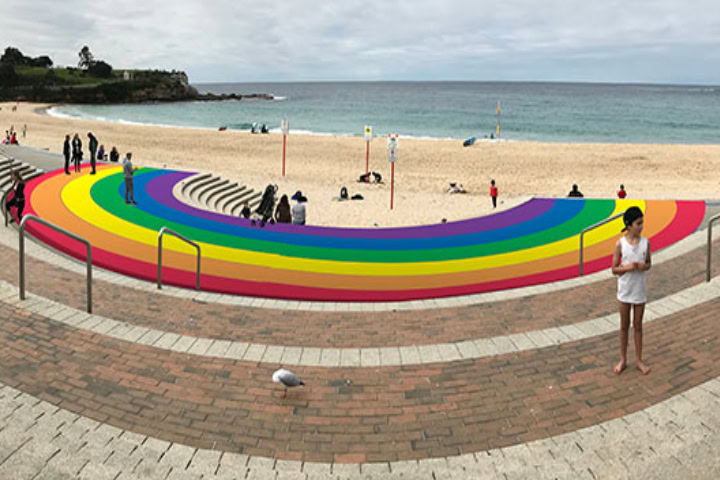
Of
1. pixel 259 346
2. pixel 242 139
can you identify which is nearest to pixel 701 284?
pixel 259 346

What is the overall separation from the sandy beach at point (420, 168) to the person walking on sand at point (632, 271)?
12798 millimetres

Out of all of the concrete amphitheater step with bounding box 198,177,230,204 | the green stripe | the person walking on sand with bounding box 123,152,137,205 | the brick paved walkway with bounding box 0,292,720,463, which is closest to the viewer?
→ the brick paved walkway with bounding box 0,292,720,463

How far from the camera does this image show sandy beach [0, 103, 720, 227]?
22656 millimetres

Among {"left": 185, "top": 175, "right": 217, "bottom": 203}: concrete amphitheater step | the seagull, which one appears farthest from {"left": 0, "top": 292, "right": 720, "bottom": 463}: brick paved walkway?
{"left": 185, "top": 175, "right": 217, "bottom": 203}: concrete amphitheater step

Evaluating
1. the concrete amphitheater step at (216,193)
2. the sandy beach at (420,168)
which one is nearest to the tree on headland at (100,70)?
the sandy beach at (420,168)

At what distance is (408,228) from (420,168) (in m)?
21.2

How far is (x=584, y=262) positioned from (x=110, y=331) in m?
8.71

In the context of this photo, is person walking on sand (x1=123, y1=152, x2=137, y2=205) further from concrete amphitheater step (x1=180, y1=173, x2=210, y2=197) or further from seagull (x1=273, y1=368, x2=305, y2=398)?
seagull (x1=273, y1=368, x2=305, y2=398)

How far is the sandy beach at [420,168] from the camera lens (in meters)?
22.7

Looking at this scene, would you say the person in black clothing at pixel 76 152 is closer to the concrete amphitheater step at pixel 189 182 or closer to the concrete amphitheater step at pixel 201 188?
the concrete amphitheater step at pixel 189 182

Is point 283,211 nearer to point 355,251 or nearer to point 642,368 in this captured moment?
point 355,251

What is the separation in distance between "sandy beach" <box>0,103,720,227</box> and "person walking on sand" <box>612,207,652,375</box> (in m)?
12.8

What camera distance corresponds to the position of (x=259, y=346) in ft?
22.5

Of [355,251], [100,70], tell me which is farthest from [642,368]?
[100,70]
